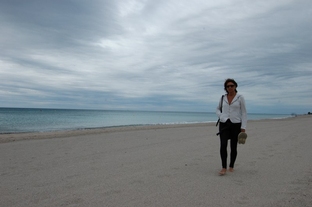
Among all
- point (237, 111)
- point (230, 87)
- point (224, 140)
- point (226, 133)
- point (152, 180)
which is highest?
point (230, 87)

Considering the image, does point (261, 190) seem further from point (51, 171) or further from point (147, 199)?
point (51, 171)

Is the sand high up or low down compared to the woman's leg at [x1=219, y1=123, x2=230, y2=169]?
down

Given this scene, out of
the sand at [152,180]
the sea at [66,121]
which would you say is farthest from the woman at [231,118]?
the sea at [66,121]

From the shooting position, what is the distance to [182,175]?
5473 millimetres

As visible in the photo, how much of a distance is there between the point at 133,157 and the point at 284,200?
4505mm

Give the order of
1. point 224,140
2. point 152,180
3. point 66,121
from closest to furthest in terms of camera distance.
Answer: point 152,180 < point 224,140 < point 66,121

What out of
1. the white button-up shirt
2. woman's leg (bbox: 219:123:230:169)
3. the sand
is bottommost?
the sand

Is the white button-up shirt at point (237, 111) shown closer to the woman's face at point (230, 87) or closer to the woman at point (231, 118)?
the woman at point (231, 118)

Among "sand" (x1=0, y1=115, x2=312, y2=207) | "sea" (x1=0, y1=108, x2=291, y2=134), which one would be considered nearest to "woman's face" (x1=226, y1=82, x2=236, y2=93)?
"sand" (x1=0, y1=115, x2=312, y2=207)

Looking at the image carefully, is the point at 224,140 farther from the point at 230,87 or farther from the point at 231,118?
the point at 230,87

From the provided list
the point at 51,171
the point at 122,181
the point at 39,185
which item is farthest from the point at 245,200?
the point at 51,171

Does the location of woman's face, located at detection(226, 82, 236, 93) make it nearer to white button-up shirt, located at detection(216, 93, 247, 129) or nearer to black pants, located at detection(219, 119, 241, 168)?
white button-up shirt, located at detection(216, 93, 247, 129)

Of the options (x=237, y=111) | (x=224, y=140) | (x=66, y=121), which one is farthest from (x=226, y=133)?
(x=66, y=121)

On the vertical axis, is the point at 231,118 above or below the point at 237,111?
below
